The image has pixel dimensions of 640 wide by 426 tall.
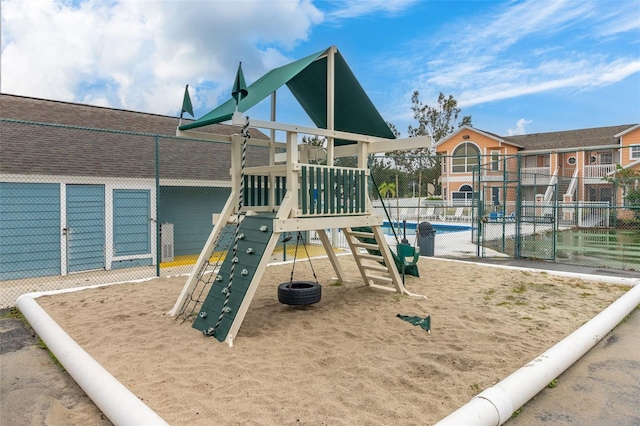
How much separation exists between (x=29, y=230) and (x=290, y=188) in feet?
23.7

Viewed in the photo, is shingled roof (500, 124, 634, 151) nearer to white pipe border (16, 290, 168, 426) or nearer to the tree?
Result: the tree

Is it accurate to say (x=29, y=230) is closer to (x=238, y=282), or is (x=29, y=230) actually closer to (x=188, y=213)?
(x=188, y=213)

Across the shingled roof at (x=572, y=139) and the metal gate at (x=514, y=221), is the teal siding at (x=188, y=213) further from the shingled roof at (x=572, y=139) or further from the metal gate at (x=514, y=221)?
the shingled roof at (x=572, y=139)

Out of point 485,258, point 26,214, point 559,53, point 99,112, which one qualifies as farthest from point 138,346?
point 559,53

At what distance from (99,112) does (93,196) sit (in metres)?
3.61

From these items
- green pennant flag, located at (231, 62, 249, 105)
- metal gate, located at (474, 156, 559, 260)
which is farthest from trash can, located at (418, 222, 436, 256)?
green pennant flag, located at (231, 62, 249, 105)

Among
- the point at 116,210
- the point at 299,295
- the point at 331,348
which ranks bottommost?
the point at 331,348

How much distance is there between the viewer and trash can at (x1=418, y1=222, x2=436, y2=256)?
10.4 m

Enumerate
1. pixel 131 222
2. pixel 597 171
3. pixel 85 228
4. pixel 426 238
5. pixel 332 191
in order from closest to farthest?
pixel 332 191 < pixel 85 228 < pixel 131 222 < pixel 426 238 < pixel 597 171

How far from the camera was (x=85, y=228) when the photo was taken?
30.7 feet

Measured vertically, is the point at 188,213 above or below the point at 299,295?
above

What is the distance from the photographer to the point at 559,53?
52.1 feet

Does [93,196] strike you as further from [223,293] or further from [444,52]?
[444,52]

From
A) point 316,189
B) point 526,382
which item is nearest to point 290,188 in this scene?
point 316,189
